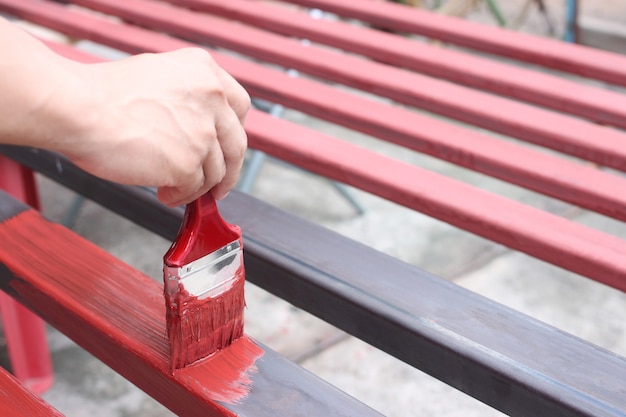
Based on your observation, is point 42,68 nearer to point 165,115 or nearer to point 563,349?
point 165,115

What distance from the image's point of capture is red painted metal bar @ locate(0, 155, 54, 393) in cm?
191

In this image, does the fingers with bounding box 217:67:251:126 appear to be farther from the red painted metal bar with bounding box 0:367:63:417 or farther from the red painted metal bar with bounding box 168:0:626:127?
the red painted metal bar with bounding box 168:0:626:127

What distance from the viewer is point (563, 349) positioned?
0.95m

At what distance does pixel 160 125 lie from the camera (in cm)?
77

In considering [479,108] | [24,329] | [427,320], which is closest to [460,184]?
[479,108]

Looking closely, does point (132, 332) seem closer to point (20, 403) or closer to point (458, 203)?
point (20, 403)

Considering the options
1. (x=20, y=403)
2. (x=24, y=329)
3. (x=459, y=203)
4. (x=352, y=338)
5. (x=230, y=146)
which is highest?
(x=230, y=146)

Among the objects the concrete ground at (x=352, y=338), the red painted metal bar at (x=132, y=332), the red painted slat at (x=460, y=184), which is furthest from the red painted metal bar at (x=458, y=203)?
the concrete ground at (x=352, y=338)

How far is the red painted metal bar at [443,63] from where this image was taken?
152cm

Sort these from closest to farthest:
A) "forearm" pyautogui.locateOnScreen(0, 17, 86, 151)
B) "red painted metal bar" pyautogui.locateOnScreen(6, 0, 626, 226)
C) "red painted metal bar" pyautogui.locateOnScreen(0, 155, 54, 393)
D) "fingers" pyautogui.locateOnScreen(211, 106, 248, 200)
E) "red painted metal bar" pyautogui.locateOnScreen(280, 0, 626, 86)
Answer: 1. "forearm" pyautogui.locateOnScreen(0, 17, 86, 151)
2. "fingers" pyautogui.locateOnScreen(211, 106, 248, 200)
3. "red painted metal bar" pyautogui.locateOnScreen(6, 0, 626, 226)
4. "red painted metal bar" pyautogui.locateOnScreen(280, 0, 626, 86)
5. "red painted metal bar" pyautogui.locateOnScreen(0, 155, 54, 393)

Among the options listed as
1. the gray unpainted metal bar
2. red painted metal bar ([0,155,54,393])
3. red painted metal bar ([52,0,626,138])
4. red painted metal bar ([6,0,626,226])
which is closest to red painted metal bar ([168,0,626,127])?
red painted metal bar ([52,0,626,138])

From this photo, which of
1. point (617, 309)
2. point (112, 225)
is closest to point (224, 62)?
point (112, 225)

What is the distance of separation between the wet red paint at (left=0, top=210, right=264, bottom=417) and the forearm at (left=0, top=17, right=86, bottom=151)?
0.35 meters

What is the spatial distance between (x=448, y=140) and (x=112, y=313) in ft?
2.30
